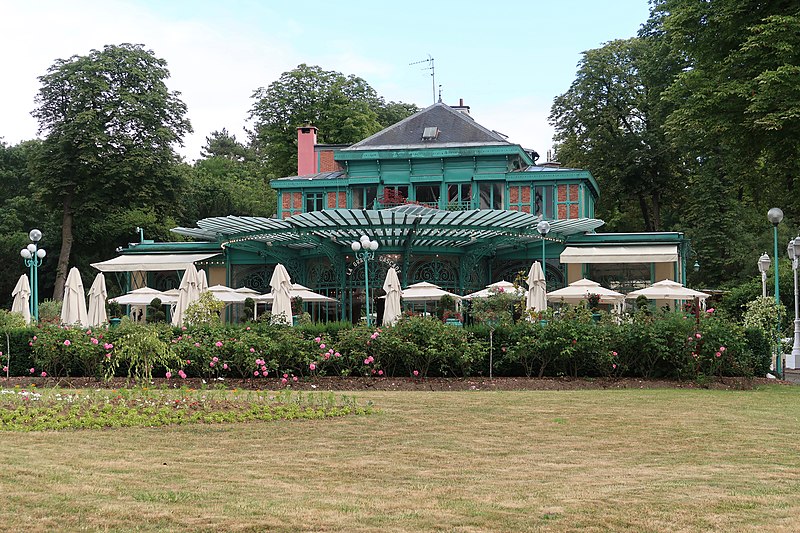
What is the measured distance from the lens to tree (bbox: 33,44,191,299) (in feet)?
148

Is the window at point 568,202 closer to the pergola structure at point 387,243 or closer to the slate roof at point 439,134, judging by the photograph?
the pergola structure at point 387,243

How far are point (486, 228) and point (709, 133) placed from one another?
25.5 ft

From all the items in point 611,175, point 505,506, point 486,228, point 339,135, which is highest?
point 339,135

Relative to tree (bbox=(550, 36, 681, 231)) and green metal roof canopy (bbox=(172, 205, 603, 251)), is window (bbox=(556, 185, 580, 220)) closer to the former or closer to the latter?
green metal roof canopy (bbox=(172, 205, 603, 251))

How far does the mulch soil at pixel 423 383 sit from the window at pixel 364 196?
23.7 m

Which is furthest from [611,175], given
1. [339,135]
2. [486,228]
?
[486,228]

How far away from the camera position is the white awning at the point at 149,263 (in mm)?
35219

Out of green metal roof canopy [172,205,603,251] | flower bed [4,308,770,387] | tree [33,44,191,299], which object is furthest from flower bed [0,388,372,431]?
tree [33,44,191,299]

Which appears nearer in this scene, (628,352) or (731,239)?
(628,352)

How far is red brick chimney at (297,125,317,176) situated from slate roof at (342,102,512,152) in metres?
4.20

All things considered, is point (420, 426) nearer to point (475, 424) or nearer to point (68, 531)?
point (475, 424)

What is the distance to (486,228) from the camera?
29234mm

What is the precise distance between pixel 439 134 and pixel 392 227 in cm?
1305

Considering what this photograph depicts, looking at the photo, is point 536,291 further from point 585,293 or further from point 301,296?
point 301,296
